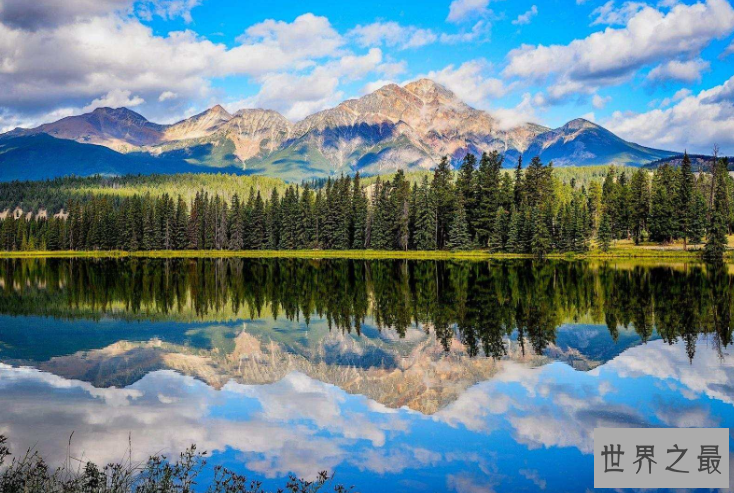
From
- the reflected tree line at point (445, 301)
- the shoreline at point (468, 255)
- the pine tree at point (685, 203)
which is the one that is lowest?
the shoreline at point (468, 255)

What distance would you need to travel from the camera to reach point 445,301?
43625 mm

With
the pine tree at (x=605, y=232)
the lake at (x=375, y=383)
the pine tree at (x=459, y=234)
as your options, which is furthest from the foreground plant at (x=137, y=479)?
the pine tree at (x=605, y=232)

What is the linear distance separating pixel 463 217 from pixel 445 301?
3082 inches

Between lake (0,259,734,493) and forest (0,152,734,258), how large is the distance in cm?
7137

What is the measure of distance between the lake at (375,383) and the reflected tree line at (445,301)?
0.34 meters

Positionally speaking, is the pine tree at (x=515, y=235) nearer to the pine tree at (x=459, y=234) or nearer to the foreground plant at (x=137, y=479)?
the pine tree at (x=459, y=234)

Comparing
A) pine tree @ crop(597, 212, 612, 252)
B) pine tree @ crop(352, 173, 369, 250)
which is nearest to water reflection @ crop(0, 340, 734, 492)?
pine tree @ crop(597, 212, 612, 252)

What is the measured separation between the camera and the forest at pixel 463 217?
368 feet

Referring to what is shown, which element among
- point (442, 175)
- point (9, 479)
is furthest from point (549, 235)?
point (9, 479)

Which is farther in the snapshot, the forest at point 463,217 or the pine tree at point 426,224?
the pine tree at point 426,224

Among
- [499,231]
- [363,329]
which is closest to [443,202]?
[499,231]

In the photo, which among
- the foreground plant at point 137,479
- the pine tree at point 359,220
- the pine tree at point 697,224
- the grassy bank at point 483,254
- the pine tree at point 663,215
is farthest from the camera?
the pine tree at point 359,220

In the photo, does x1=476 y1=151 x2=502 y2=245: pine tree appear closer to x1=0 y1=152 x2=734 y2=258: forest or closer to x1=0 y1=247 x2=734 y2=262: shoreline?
x1=0 y1=152 x2=734 y2=258: forest

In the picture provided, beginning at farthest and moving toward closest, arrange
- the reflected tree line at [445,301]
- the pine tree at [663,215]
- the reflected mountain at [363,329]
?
the pine tree at [663,215] → the reflected tree line at [445,301] → the reflected mountain at [363,329]
